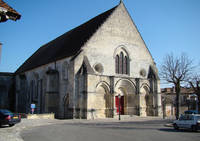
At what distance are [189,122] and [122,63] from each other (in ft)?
44.7

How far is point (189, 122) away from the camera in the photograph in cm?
1502

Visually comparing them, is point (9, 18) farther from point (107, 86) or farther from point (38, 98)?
point (38, 98)

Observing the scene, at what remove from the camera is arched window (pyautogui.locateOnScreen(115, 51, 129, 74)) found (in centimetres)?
2709

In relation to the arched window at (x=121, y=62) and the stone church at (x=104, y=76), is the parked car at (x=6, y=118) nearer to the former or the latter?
the stone church at (x=104, y=76)

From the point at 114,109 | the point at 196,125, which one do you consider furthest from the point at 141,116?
the point at 196,125

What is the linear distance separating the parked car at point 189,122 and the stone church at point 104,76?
8.08 metres

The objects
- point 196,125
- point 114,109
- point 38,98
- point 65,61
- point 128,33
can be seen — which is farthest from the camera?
point 38,98

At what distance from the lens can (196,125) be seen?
1453 centimetres

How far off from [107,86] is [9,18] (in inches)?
754

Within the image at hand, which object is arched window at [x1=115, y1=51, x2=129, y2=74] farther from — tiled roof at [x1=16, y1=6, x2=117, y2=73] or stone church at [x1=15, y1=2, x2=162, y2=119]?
tiled roof at [x1=16, y1=6, x2=117, y2=73]

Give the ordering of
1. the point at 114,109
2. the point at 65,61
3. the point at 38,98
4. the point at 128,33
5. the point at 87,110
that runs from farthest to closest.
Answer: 1. the point at 38,98
2. the point at 128,33
3. the point at 65,61
4. the point at 114,109
5. the point at 87,110

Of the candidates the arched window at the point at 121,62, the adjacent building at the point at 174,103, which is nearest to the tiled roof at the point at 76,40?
the arched window at the point at 121,62

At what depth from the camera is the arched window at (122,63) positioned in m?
27.1

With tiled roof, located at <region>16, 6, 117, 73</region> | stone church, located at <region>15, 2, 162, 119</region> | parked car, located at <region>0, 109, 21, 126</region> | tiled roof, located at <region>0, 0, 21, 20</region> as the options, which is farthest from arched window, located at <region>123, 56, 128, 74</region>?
tiled roof, located at <region>0, 0, 21, 20</region>
